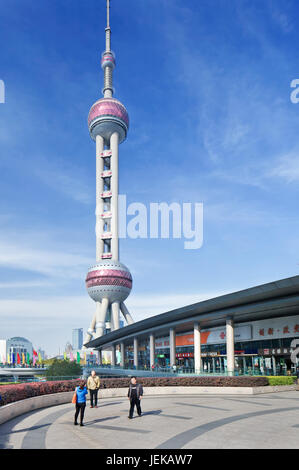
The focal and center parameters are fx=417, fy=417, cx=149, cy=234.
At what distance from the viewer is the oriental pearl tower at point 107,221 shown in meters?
116

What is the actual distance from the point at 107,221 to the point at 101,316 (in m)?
28.1

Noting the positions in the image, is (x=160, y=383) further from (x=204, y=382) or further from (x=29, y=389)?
(x=29, y=389)

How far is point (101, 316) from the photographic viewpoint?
116750mm

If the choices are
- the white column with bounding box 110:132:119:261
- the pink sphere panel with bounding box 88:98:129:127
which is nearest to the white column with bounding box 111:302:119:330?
the white column with bounding box 110:132:119:261

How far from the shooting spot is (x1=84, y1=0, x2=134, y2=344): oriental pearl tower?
115625 millimetres

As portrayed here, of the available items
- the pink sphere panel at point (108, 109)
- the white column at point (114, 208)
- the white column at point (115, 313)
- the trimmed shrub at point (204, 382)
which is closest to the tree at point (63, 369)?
the white column at point (115, 313)

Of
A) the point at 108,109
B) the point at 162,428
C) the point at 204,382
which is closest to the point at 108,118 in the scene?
the point at 108,109

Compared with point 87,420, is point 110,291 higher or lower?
higher

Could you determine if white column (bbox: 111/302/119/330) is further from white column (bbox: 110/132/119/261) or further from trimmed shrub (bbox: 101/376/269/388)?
trimmed shrub (bbox: 101/376/269/388)

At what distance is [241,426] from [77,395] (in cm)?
540

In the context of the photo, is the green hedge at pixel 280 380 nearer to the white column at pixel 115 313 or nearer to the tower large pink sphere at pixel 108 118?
the white column at pixel 115 313
